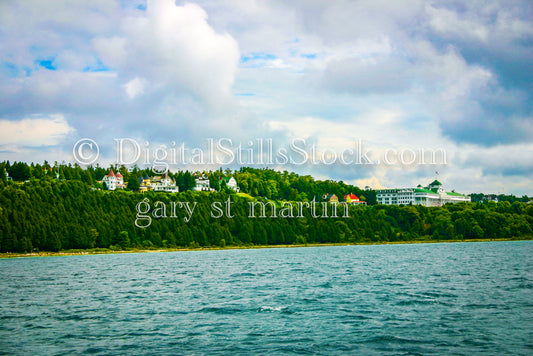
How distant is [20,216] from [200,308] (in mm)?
145393

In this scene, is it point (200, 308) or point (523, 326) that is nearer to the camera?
point (523, 326)

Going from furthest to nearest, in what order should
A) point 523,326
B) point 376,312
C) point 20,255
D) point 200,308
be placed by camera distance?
point 20,255
point 200,308
point 376,312
point 523,326

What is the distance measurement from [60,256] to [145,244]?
37.5 metres

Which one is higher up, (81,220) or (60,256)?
(81,220)

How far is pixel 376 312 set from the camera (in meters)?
40.2

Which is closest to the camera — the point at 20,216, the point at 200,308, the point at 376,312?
the point at 376,312

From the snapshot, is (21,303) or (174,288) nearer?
(21,303)

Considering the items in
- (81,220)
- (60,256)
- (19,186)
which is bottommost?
(60,256)

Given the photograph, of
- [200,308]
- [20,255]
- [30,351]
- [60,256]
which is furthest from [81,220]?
[30,351]

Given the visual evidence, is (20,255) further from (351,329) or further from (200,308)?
(351,329)

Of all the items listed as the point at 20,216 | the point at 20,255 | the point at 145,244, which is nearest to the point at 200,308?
the point at 20,255

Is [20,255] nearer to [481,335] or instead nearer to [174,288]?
[174,288]

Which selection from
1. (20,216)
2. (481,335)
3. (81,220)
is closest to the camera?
(481,335)

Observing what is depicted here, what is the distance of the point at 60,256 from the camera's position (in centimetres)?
16812
